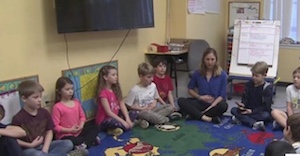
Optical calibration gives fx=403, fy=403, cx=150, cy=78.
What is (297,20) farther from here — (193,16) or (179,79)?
(179,79)

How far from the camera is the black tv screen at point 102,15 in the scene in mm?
3461

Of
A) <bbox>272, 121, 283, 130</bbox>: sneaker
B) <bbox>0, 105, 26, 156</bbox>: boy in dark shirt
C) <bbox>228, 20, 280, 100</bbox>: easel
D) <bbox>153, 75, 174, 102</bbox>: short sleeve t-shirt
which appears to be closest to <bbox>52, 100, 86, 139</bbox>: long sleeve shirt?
<bbox>0, 105, 26, 156</bbox>: boy in dark shirt

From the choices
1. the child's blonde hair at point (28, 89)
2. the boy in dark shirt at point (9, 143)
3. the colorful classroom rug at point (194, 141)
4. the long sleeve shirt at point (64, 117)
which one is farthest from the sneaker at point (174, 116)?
the boy in dark shirt at point (9, 143)

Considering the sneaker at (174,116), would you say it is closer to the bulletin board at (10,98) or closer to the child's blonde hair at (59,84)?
the child's blonde hair at (59,84)

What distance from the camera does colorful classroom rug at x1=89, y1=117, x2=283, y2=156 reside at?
3174 millimetres

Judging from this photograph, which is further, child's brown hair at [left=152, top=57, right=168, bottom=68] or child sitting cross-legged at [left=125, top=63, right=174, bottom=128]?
child's brown hair at [left=152, top=57, right=168, bottom=68]

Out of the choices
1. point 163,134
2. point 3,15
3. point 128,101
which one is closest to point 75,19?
point 3,15

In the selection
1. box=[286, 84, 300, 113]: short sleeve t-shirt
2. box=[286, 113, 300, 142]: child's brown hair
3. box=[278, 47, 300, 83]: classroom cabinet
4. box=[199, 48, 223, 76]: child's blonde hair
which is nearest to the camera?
box=[286, 113, 300, 142]: child's brown hair

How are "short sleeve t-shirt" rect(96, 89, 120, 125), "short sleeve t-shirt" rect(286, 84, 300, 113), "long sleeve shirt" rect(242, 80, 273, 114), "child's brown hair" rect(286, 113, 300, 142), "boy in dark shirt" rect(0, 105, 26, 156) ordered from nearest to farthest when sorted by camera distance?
"child's brown hair" rect(286, 113, 300, 142)
"boy in dark shirt" rect(0, 105, 26, 156)
"short sleeve t-shirt" rect(286, 84, 300, 113)
"short sleeve t-shirt" rect(96, 89, 120, 125)
"long sleeve shirt" rect(242, 80, 273, 114)

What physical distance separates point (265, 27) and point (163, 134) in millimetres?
2300

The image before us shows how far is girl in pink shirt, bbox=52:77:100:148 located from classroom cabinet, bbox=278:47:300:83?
3208 mm

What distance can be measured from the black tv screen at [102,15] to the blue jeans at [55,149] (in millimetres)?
964

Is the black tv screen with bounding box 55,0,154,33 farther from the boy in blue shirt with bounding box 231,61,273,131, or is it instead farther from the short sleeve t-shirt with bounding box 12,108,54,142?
the boy in blue shirt with bounding box 231,61,273,131

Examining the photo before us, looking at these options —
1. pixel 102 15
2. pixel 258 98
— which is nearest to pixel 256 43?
pixel 258 98
